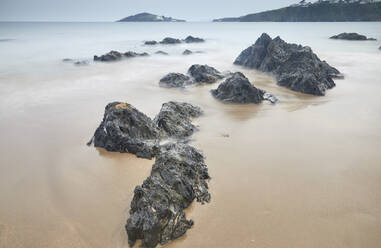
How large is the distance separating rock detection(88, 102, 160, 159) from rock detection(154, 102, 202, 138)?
1.05ft

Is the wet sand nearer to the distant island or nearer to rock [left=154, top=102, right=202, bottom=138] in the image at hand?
rock [left=154, top=102, right=202, bottom=138]

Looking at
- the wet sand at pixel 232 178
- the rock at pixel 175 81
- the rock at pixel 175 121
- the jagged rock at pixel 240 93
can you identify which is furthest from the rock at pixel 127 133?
the rock at pixel 175 81

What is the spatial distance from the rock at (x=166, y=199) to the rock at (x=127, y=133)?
1.19m

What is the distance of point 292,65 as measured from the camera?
40.2 ft

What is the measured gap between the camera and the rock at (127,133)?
16.8 ft

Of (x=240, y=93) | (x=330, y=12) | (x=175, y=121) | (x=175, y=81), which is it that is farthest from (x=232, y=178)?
(x=330, y=12)

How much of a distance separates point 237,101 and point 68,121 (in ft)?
16.8

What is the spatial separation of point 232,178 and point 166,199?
1510 mm

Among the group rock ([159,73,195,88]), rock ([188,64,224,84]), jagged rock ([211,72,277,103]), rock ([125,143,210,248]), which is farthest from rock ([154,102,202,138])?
rock ([188,64,224,84])

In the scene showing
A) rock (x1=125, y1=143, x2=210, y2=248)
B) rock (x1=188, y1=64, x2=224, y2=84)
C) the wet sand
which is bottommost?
the wet sand

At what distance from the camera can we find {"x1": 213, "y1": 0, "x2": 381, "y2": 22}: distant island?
360 feet

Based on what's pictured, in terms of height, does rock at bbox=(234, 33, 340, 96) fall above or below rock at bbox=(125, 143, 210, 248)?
above

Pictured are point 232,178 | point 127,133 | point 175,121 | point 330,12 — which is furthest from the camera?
point 330,12

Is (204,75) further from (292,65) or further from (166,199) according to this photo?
(166,199)
